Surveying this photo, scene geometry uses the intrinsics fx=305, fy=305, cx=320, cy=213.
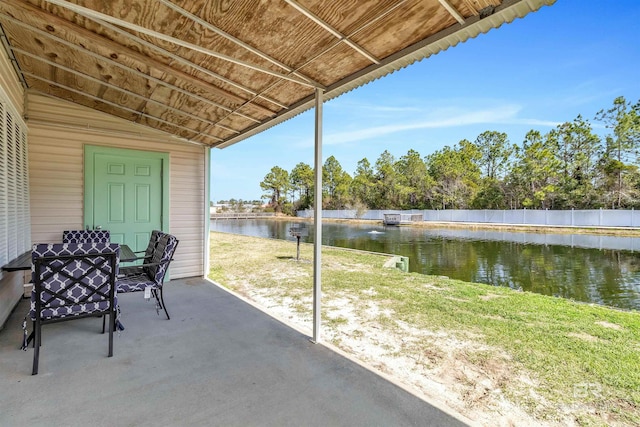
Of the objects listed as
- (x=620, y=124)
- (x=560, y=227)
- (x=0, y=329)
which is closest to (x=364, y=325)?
(x=0, y=329)

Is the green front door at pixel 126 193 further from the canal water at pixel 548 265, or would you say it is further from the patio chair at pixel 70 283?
the canal water at pixel 548 265

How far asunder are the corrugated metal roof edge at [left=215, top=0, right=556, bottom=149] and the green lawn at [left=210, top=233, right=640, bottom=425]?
2361 mm

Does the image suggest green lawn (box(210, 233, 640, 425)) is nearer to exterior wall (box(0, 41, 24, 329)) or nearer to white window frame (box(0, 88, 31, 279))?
exterior wall (box(0, 41, 24, 329))

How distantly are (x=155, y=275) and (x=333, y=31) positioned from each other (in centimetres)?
284

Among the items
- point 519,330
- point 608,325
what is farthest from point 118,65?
point 608,325

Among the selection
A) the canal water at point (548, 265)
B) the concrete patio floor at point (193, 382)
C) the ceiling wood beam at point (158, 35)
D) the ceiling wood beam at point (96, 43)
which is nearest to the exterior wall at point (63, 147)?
the concrete patio floor at point (193, 382)

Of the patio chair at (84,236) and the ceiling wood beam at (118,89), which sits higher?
the ceiling wood beam at (118,89)

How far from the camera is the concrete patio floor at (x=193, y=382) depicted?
1724 millimetres

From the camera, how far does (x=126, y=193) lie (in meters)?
4.59

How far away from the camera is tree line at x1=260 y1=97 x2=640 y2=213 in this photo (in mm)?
21766

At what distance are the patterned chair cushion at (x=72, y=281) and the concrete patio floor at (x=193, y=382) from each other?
0.40m

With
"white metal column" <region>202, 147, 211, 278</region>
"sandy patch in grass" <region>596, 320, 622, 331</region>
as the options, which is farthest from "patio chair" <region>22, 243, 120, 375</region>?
"sandy patch in grass" <region>596, 320, 622, 331</region>

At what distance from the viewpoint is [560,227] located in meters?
21.0

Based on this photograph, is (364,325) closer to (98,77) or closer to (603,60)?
(98,77)
